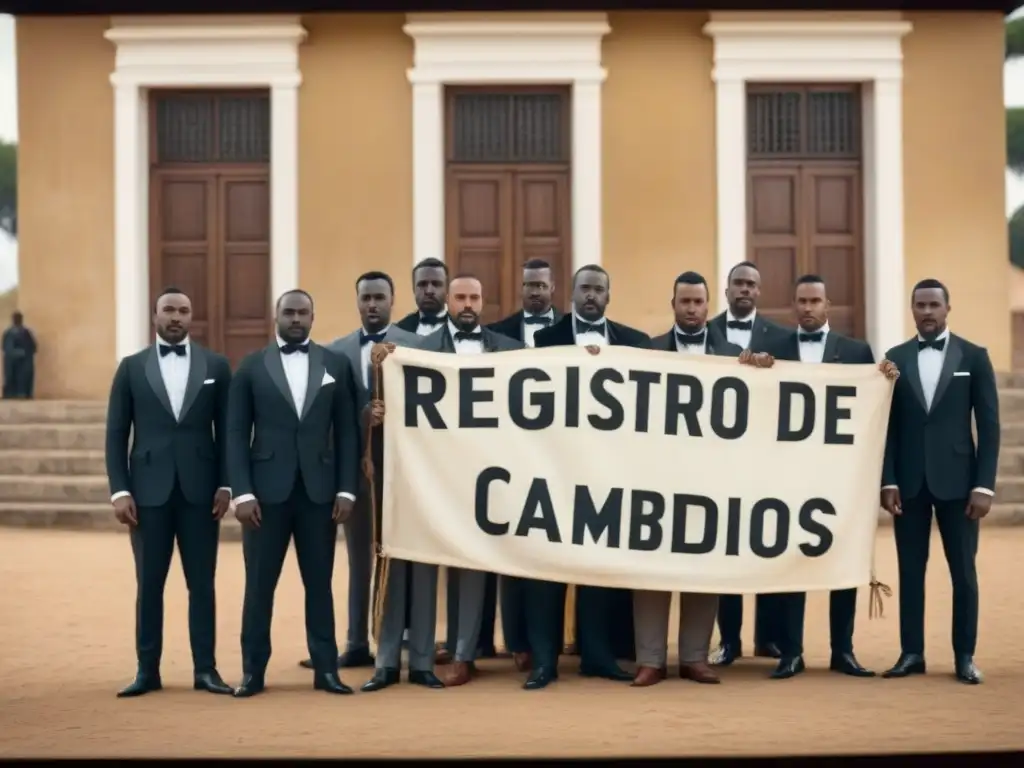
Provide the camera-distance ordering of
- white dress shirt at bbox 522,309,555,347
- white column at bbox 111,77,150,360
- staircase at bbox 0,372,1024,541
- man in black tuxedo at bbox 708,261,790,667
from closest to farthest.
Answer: white dress shirt at bbox 522,309,555,347
man in black tuxedo at bbox 708,261,790,667
staircase at bbox 0,372,1024,541
white column at bbox 111,77,150,360

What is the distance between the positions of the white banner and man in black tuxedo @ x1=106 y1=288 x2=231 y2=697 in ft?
3.03

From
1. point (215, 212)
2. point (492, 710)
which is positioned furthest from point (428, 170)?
point (492, 710)

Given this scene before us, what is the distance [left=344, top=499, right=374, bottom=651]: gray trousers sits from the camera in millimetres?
9445

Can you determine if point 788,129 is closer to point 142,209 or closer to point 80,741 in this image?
point 142,209

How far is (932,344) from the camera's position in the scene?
8734 mm

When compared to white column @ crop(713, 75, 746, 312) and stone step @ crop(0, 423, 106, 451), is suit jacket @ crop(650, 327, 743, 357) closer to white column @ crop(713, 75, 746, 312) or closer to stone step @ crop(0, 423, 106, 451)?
stone step @ crop(0, 423, 106, 451)

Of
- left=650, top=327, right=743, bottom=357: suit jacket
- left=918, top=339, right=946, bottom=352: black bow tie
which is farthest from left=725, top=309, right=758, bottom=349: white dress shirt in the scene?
left=918, top=339, right=946, bottom=352: black bow tie

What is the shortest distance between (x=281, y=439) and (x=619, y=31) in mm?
12904

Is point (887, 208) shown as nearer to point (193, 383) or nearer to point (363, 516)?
point (363, 516)

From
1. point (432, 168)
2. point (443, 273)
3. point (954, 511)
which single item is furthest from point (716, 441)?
point (432, 168)

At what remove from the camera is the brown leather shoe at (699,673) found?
8.50 meters

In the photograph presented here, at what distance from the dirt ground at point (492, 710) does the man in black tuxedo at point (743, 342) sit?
0.60 ft

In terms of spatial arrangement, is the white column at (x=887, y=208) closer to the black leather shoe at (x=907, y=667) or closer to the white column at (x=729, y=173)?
the white column at (x=729, y=173)

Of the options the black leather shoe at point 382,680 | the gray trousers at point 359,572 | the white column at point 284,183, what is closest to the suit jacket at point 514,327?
the gray trousers at point 359,572
